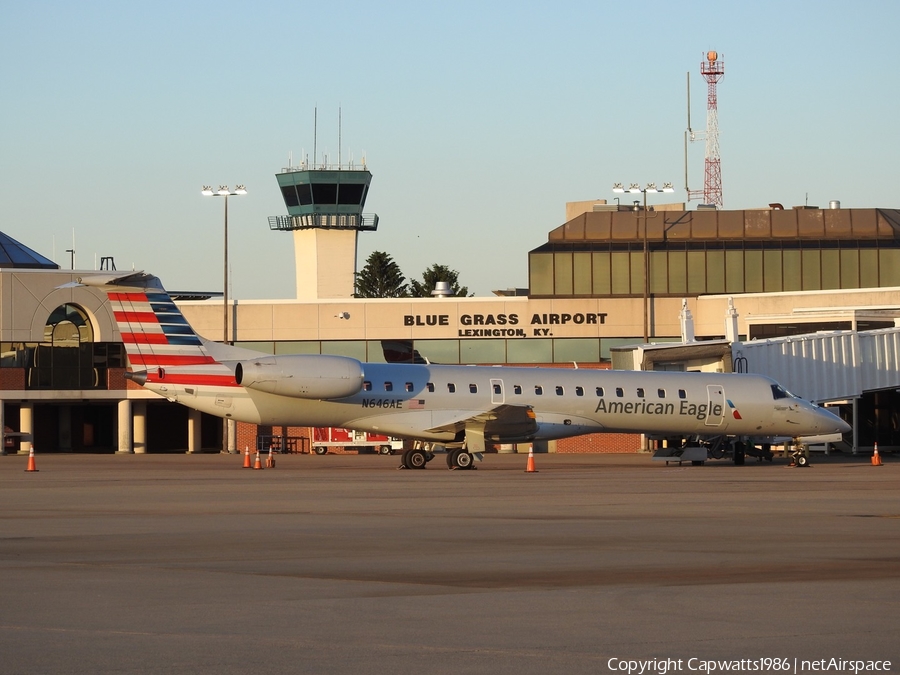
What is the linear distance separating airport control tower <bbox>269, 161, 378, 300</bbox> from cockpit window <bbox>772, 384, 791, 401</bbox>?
41.8 m

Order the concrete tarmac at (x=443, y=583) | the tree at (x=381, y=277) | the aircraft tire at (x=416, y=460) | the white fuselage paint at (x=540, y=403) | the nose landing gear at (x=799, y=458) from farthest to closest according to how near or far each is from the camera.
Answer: the tree at (x=381, y=277) < the nose landing gear at (x=799, y=458) < the aircraft tire at (x=416, y=460) < the white fuselage paint at (x=540, y=403) < the concrete tarmac at (x=443, y=583)

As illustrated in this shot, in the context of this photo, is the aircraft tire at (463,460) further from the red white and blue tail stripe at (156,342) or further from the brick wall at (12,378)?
the brick wall at (12,378)

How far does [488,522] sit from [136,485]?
36.0 feet

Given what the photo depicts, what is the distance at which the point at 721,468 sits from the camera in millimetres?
33625

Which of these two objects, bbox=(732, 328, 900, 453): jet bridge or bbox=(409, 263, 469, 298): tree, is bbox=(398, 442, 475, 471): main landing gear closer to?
bbox=(732, 328, 900, 453): jet bridge

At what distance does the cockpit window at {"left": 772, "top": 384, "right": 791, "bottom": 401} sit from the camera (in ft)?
114

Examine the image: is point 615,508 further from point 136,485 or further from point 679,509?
point 136,485

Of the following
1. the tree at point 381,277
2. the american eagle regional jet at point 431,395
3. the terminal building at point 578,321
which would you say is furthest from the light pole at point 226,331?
the tree at point 381,277

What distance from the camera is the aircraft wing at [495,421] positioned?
31.4 meters

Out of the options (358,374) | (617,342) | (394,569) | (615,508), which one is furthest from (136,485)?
(617,342)

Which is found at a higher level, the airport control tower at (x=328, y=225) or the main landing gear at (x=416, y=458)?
the airport control tower at (x=328, y=225)

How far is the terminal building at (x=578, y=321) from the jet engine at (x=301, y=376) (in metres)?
14.0

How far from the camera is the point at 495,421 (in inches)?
1241

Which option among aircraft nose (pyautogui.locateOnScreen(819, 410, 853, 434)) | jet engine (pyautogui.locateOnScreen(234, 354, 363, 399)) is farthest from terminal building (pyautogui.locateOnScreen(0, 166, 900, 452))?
jet engine (pyautogui.locateOnScreen(234, 354, 363, 399))
